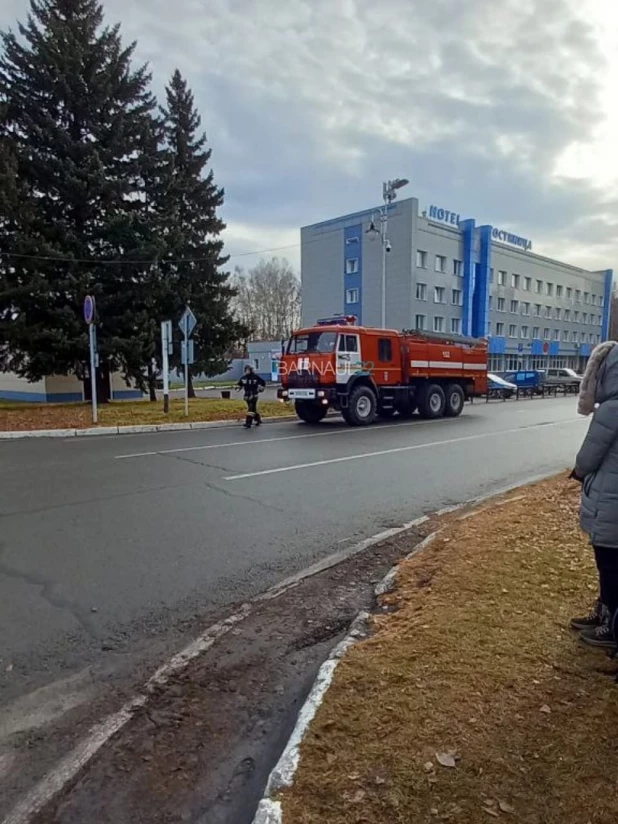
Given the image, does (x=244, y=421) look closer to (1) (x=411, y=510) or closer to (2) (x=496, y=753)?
(1) (x=411, y=510)

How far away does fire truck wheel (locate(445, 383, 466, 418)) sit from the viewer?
18938 millimetres

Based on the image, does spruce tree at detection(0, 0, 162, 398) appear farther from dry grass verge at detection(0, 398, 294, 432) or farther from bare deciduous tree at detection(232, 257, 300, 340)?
bare deciduous tree at detection(232, 257, 300, 340)

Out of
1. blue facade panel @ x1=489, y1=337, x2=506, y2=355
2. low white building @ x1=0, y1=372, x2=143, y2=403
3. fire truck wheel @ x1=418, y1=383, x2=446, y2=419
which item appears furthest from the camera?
blue facade panel @ x1=489, y1=337, x2=506, y2=355

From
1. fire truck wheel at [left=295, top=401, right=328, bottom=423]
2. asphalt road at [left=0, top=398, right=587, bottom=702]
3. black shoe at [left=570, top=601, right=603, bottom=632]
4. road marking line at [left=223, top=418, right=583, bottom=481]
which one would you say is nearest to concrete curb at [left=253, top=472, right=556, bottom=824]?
asphalt road at [left=0, top=398, right=587, bottom=702]

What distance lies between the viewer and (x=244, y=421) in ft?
54.7

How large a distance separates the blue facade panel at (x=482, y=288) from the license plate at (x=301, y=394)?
38.2 m

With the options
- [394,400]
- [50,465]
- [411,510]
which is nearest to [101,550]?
[411,510]

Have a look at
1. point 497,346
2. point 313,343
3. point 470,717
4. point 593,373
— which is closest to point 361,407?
point 313,343

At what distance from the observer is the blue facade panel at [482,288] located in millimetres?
49812

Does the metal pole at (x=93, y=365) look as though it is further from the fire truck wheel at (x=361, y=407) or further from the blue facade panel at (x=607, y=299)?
the blue facade panel at (x=607, y=299)

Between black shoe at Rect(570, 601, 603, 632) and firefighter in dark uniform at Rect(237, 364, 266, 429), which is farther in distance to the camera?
firefighter in dark uniform at Rect(237, 364, 266, 429)

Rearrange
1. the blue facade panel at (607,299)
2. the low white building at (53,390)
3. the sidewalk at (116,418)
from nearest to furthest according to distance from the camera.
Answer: the sidewalk at (116,418) < the low white building at (53,390) < the blue facade panel at (607,299)

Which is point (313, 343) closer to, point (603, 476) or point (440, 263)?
point (603, 476)

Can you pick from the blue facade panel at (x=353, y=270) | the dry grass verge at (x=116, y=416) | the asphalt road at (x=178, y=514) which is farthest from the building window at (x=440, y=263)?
the asphalt road at (x=178, y=514)
